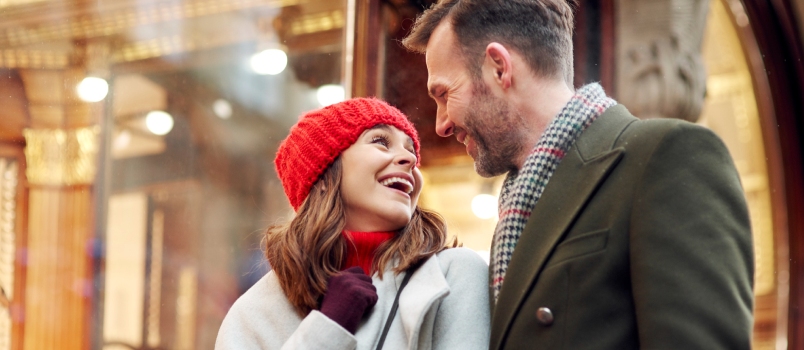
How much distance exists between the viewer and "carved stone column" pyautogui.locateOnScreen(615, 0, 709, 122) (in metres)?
3.92

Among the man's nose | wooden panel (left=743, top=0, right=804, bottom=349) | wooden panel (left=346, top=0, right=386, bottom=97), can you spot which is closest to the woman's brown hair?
the man's nose

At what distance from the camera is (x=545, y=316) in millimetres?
1862

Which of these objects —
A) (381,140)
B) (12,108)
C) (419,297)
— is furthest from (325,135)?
(12,108)

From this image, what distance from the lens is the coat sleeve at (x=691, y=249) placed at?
5.55ft

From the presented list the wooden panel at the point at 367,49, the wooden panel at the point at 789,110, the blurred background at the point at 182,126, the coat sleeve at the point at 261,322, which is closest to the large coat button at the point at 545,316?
the coat sleeve at the point at 261,322

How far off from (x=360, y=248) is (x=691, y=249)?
97 cm

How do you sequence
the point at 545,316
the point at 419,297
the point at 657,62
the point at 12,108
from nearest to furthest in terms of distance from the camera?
1. the point at 545,316
2. the point at 419,297
3. the point at 12,108
4. the point at 657,62

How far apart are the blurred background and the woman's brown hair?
0.56 metres

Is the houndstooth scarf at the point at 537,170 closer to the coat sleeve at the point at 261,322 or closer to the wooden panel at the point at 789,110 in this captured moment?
the coat sleeve at the point at 261,322

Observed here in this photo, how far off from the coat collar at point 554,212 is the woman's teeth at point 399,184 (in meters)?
0.55

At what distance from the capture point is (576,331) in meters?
1.83

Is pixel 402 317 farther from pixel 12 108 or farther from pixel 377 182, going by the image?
pixel 12 108

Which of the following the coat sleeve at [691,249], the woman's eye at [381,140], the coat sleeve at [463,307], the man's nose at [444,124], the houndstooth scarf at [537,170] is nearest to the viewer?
the coat sleeve at [691,249]

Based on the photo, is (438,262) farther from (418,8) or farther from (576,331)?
(418,8)
